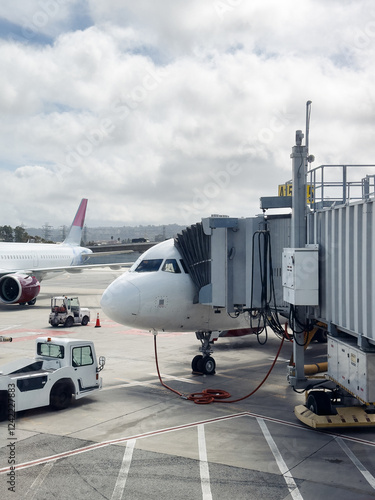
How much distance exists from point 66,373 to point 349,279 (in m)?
8.33

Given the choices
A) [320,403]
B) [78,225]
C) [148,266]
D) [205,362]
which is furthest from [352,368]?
[78,225]

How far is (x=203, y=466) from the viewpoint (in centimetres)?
1084

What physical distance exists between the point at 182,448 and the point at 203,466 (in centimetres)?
112

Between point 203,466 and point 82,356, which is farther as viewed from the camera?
point 82,356

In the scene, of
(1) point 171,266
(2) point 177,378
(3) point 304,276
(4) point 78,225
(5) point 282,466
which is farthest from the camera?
(4) point 78,225

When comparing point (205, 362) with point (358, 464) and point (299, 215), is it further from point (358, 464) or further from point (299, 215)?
point (358, 464)

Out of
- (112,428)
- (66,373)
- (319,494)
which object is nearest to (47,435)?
(112,428)

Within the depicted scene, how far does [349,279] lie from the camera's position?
11695mm

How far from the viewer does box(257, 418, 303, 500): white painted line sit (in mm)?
9570

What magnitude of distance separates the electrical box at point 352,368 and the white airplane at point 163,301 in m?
6.17

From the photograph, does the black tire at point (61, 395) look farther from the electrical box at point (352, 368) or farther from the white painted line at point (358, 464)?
the white painted line at point (358, 464)

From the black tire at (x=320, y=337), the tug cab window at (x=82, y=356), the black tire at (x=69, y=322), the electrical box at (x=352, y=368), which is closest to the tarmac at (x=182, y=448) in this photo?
the tug cab window at (x=82, y=356)

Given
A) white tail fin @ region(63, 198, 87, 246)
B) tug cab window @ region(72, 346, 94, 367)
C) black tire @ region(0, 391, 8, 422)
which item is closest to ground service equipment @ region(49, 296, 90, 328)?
tug cab window @ region(72, 346, 94, 367)

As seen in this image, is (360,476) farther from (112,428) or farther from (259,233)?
(259,233)
